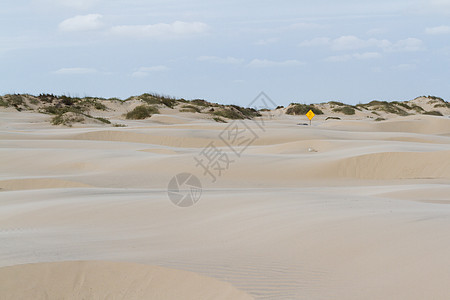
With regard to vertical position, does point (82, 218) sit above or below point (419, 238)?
below

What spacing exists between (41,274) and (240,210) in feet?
6.96

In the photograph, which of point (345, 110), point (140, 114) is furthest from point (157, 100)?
point (345, 110)

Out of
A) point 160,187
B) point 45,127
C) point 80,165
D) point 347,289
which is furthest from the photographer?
point 45,127

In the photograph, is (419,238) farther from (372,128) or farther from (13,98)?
(13,98)

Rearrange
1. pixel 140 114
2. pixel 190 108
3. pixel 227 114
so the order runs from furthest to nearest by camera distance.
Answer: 1. pixel 190 108
2. pixel 227 114
3. pixel 140 114

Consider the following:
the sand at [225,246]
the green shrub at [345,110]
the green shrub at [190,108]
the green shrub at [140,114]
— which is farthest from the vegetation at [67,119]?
the green shrub at [345,110]

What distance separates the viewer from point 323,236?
357 cm

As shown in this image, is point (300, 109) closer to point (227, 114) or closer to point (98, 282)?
point (227, 114)

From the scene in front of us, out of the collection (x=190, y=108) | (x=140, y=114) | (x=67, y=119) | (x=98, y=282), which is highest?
(x=190, y=108)

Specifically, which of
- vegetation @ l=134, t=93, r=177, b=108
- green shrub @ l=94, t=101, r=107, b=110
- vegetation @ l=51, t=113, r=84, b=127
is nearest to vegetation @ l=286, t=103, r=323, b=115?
vegetation @ l=134, t=93, r=177, b=108

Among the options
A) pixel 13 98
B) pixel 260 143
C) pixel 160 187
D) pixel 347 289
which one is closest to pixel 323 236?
pixel 347 289

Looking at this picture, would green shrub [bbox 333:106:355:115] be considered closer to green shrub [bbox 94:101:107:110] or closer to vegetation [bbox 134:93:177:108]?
vegetation [bbox 134:93:177:108]

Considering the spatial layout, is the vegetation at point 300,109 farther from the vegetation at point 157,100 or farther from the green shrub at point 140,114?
the green shrub at point 140,114

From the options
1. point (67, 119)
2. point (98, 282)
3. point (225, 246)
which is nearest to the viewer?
point (98, 282)
